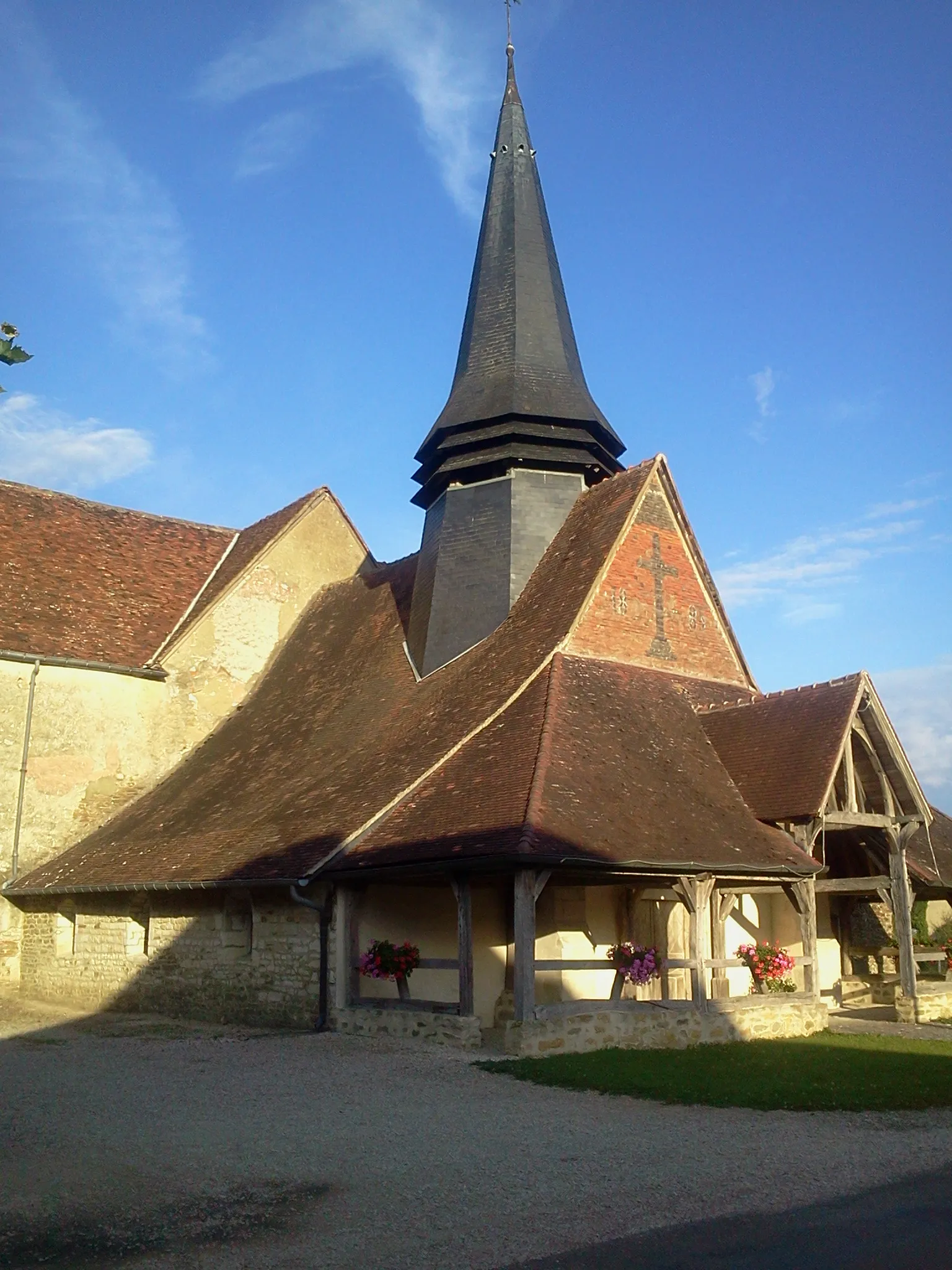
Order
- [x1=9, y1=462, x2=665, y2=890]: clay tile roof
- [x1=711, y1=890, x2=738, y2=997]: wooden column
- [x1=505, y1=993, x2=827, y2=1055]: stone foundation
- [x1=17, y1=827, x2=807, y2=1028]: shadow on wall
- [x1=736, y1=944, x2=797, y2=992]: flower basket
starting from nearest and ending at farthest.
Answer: [x1=505, y1=993, x2=827, y2=1055]: stone foundation < [x1=17, y1=827, x2=807, y2=1028]: shadow on wall < [x1=711, y1=890, x2=738, y2=997]: wooden column < [x1=736, y1=944, x2=797, y2=992]: flower basket < [x1=9, y1=462, x2=665, y2=890]: clay tile roof

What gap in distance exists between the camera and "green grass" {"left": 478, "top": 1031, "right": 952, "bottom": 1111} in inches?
327

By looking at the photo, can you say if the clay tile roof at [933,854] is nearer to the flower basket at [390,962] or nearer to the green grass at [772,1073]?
the green grass at [772,1073]

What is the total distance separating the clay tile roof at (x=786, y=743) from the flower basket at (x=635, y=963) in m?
2.44

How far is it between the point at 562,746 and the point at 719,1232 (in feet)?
24.1

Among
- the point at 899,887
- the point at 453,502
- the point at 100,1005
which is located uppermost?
the point at 453,502

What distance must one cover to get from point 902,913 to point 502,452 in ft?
27.9

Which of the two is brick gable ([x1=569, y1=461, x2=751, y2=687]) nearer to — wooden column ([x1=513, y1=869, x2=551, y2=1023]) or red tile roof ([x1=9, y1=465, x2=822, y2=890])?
red tile roof ([x1=9, y1=465, x2=822, y2=890])

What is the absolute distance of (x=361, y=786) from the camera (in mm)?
13398

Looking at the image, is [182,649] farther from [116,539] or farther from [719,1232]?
[719,1232]

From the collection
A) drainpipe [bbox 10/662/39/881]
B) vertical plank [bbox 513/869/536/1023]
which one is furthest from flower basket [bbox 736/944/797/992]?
drainpipe [bbox 10/662/39/881]

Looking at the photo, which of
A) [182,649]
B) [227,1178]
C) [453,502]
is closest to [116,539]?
[182,649]

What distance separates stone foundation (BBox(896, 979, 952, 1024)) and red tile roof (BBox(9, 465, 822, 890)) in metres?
2.66

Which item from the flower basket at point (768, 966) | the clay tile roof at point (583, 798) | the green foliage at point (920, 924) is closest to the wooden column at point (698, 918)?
the clay tile roof at point (583, 798)

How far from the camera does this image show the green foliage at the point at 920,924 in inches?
668
